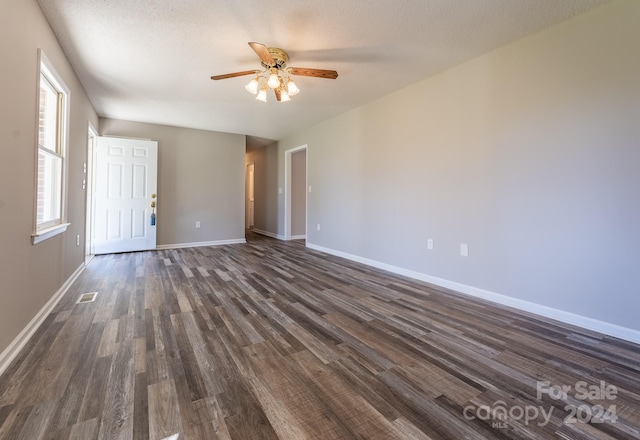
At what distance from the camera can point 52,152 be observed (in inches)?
96.3

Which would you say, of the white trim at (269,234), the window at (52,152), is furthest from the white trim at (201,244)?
the window at (52,152)

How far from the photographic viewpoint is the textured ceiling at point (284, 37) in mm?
2061

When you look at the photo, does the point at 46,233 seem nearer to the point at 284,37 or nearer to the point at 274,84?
the point at 274,84

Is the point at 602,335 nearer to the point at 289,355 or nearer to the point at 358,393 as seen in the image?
the point at 358,393

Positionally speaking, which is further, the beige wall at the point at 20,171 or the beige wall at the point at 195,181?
the beige wall at the point at 195,181

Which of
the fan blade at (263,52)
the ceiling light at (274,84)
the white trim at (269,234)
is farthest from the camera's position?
the white trim at (269,234)

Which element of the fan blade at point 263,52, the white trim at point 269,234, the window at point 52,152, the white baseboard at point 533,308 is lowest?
the white baseboard at point 533,308

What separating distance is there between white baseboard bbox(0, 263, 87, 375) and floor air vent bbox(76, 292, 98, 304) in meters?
0.16

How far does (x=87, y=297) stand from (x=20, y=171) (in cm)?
142

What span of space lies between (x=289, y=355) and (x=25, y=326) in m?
1.80

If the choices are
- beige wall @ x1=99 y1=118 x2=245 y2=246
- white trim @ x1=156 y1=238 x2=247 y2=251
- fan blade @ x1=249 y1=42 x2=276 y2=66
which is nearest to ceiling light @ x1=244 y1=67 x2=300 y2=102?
fan blade @ x1=249 y1=42 x2=276 y2=66

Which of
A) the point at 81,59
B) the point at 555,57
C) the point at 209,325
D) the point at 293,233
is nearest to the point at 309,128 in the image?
the point at 293,233

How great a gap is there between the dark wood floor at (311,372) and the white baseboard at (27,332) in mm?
49

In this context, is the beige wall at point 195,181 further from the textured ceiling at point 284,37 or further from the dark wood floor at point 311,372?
the dark wood floor at point 311,372
